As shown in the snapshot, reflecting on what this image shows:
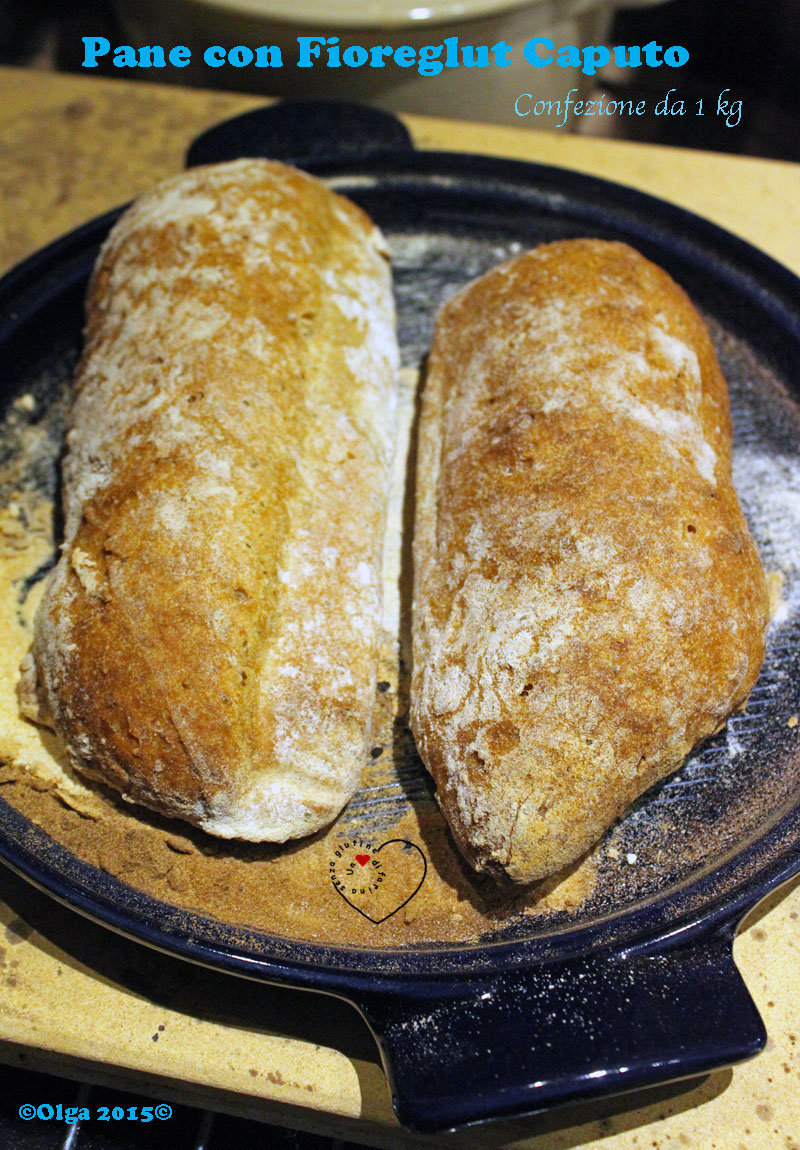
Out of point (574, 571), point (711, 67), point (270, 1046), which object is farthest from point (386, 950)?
point (711, 67)

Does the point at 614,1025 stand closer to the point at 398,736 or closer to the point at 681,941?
the point at 681,941

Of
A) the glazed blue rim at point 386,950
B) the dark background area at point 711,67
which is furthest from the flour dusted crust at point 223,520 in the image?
the dark background area at point 711,67

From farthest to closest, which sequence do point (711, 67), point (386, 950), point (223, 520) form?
point (711, 67)
point (223, 520)
point (386, 950)

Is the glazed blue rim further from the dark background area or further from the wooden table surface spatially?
the dark background area

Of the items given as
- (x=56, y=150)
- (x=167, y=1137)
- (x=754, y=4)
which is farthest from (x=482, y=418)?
(x=754, y=4)

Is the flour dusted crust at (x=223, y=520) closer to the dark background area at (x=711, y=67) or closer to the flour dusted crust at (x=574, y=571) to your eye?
the flour dusted crust at (x=574, y=571)

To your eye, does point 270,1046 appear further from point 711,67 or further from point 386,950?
point 711,67
